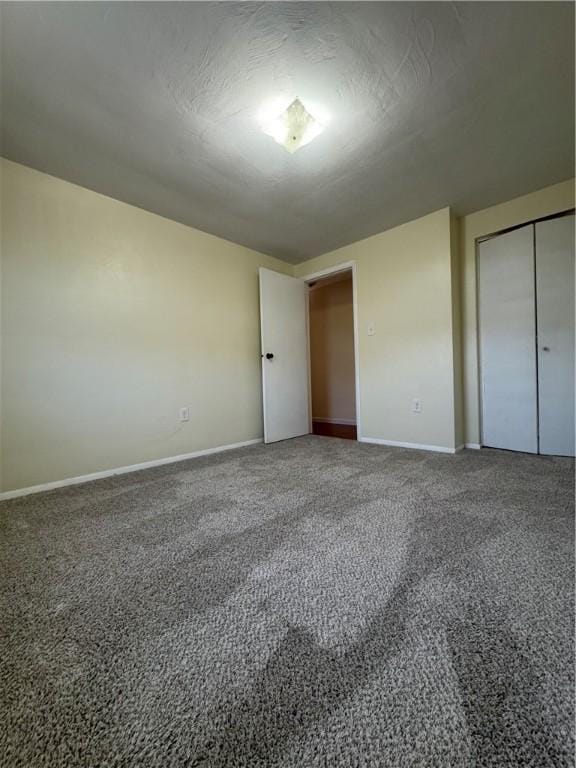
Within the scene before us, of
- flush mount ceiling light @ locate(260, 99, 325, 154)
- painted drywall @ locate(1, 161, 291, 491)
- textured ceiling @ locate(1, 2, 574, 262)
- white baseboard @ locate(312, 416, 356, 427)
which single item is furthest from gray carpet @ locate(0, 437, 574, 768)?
white baseboard @ locate(312, 416, 356, 427)

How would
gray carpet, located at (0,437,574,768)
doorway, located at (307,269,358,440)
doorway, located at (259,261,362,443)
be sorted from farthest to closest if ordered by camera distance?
doorway, located at (307,269,358,440) → doorway, located at (259,261,362,443) → gray carpet, located at (0,437,574,768)

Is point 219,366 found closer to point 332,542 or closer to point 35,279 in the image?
point 35,279

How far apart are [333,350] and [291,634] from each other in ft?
13.9

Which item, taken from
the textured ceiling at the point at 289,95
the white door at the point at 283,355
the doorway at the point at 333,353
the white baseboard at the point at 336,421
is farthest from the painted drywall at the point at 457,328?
the white baseboard at the point at 336,421

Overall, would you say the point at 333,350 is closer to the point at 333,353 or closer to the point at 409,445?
the point at 333,353

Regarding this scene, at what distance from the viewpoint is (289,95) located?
1456 millimetres

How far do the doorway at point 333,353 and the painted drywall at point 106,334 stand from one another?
1.88 meters

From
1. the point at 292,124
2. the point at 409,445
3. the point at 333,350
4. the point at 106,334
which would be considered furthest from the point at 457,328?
the point at 106,334

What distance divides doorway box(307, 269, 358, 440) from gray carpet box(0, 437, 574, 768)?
10.00 ft

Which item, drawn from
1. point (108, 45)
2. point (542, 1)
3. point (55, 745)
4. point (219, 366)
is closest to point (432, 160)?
point (542, 1)

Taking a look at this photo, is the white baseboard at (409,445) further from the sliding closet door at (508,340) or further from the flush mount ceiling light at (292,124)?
the flush mount ceiling light at (292,124)

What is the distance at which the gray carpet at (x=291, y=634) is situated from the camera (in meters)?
0.57

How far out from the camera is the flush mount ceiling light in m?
1.50

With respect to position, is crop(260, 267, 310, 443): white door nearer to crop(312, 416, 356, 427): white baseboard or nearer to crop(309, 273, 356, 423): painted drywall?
crop(309, 273, 356, 423): painted drywall
